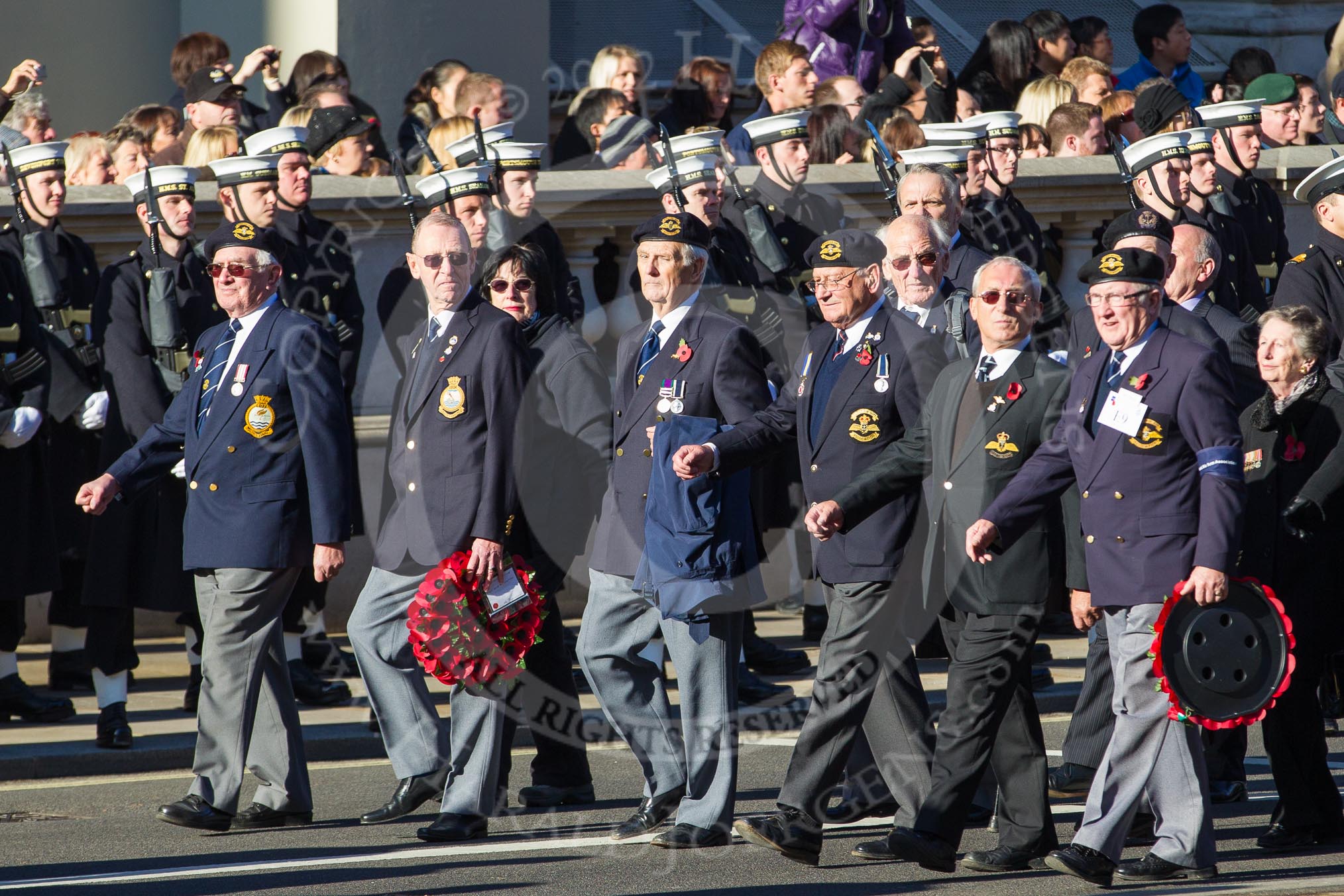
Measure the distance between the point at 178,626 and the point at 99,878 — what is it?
4.86 metres

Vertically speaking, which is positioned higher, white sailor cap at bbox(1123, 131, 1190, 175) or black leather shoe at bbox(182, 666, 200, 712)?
white sailor cap at bbox(1123, 131, 1190, 175)

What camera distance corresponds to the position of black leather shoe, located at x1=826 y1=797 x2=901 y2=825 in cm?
798

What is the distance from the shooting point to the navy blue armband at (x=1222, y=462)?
22.5 ft

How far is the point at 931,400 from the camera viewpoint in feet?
24.5

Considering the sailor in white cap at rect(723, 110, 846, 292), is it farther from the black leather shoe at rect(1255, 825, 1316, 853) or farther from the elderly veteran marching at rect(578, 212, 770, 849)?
the black leather shoe at rect(1255, 825, 1316, 853)

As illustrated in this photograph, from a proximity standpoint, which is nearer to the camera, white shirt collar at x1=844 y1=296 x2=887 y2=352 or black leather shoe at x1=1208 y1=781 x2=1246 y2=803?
white shirt collar at x1=844 y1=296 x2=887 y2=352

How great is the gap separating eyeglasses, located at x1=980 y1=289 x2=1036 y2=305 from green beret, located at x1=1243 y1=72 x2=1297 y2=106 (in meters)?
5.70

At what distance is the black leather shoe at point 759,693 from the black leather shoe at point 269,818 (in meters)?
2.54

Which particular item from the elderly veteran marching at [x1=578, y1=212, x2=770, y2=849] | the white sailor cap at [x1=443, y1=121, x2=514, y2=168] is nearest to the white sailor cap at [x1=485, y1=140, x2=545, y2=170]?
the white sailor cap at [x1=443, y1=121, x2=514, y2=168]

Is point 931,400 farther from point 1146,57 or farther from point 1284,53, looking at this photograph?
point 1284,53

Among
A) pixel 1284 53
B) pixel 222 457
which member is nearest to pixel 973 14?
pixel 1284 53

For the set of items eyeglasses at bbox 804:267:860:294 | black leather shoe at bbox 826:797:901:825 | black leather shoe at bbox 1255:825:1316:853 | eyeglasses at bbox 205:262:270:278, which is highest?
A: eyeglasses at bbox 205:262:270:278

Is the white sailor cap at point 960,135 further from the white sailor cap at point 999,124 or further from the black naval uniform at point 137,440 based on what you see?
the black naval uniform at point 137,440

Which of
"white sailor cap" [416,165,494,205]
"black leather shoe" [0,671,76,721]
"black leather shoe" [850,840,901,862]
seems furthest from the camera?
"white sailor cap" [416,165,494,205]
